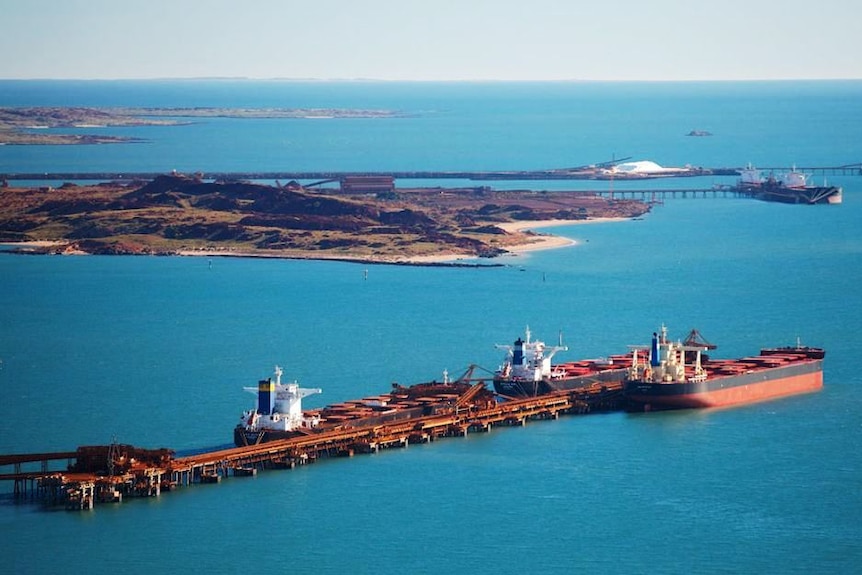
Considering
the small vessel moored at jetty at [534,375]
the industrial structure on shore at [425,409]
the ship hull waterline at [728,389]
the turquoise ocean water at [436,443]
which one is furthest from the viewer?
the small vessel moored at jetty at [534,375]

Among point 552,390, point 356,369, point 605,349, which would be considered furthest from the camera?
point 605,349

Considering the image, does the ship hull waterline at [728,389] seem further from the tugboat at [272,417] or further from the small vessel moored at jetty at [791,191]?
the small vessel moored at jetty at [791,191]

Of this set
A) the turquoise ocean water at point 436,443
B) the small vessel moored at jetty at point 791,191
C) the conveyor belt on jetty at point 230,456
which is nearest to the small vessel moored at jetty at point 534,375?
the conveyor belt on jetty at point 230,456

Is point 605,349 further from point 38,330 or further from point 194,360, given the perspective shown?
point 38,330

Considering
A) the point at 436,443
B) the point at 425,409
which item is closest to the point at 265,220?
the point at 425,409

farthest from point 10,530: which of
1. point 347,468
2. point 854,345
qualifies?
point 854,345

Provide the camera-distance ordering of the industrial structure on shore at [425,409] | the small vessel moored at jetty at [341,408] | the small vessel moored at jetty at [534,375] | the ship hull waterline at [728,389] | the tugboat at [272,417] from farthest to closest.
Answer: the small vessel moored at jetty at [534,375]
the ship hull waterline at [728,389]
the small vessel moored at jetty at [341,408]
the tugboat at [272,417]
the industrial structure on shore at [425,409]
